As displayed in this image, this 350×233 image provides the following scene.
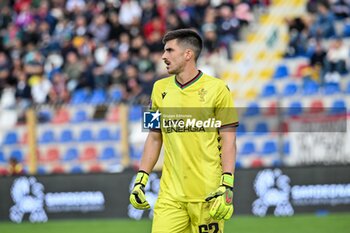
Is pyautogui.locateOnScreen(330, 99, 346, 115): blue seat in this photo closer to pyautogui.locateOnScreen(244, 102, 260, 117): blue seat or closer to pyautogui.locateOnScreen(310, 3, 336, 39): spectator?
pyautogui.locateOnScreen(244, 102, 260, 117): blue seat

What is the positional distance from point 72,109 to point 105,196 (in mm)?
1566

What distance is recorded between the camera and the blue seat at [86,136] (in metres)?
15.4

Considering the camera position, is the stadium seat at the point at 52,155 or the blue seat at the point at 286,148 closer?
the blue seat at the point at 286,148

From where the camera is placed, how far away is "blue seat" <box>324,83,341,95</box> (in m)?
15.6

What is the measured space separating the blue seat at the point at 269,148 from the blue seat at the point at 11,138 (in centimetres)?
413

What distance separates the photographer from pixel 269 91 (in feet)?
57.5

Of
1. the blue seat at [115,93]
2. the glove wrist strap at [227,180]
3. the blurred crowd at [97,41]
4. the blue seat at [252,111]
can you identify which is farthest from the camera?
the blurred crowd at [97,41]

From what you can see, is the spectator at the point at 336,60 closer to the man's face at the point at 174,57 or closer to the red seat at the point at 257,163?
the red seat at the point at 257,163

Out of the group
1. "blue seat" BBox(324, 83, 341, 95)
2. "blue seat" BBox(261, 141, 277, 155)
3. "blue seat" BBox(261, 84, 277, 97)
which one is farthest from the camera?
"blue seat" BBox(261, 84, 277, 97)

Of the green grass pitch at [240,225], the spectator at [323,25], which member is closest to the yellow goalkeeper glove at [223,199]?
the green grass pitch at [240,225]

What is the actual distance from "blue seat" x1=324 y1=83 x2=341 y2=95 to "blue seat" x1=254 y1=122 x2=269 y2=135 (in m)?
1.53

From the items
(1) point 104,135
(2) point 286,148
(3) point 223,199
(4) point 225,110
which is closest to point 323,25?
(2) point 286,148

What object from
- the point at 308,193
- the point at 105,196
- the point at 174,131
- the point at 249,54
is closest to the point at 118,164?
the point at 105,196

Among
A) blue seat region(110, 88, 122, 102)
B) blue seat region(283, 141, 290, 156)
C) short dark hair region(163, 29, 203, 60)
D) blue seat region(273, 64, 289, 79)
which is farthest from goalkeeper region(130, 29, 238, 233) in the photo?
blue seat region(273, 64, 289, 79)
